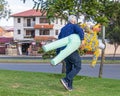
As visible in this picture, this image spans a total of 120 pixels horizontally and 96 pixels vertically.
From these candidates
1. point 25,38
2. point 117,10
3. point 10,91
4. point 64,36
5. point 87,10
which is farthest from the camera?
point 25,38

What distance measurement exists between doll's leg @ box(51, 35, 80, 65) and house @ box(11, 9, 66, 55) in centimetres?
7578

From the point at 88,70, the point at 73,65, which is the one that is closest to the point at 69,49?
the point at 73,65

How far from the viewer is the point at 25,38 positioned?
8794 centimetres

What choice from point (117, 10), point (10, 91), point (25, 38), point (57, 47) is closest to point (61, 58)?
point (57, 47)

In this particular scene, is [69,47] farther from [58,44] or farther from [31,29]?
[31,29]

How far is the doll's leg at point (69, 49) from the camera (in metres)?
9.18

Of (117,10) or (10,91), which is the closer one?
(10,91)

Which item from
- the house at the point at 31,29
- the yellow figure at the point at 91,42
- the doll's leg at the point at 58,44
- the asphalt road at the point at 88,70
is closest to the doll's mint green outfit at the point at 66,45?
the doll's leg at the point at 58,44

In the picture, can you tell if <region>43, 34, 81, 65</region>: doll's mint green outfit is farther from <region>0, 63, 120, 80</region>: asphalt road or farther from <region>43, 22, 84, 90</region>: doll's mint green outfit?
<region>0, 63, 120, 80</region>: asphalt road

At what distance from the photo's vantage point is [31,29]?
89.6 metres

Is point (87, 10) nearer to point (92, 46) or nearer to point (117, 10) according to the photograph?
point (117, 10)

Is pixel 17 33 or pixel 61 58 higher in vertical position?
pixel 61 58

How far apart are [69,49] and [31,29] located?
80803mm

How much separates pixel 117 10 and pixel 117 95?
7290 mm
